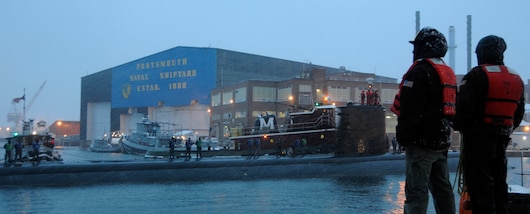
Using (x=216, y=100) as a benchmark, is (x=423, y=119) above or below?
below

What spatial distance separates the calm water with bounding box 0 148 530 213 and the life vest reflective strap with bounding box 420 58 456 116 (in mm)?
4951

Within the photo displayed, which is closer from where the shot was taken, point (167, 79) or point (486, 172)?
point (486, 172)

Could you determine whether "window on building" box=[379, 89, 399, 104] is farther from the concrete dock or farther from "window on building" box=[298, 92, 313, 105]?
the concrete dock

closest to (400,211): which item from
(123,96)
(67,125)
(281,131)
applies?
(281,131)

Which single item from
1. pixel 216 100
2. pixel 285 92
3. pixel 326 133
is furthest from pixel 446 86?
pixel 216 100

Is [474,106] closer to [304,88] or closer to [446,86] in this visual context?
[446,86]

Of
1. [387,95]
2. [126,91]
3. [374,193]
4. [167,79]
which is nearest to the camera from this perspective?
[374,193]

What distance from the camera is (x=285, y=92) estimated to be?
58.7 meters

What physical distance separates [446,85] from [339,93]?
177 ft

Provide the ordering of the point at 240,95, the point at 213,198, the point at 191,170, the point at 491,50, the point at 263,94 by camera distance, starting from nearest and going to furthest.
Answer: the point at 491,50 < the point at 213,198 < the point at 191,170 < the point at 263,94 < the point at 240,95

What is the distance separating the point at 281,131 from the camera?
32.0 m

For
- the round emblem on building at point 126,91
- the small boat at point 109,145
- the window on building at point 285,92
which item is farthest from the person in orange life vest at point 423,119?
the round emblem on building at point 126,91

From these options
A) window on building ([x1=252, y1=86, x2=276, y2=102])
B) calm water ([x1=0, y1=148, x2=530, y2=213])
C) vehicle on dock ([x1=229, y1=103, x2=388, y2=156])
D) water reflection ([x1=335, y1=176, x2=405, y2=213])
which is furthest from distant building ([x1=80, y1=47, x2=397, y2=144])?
calm water ([x1=0, y1=148, x2=530, y2=213])

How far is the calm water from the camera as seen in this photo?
10.6 m
